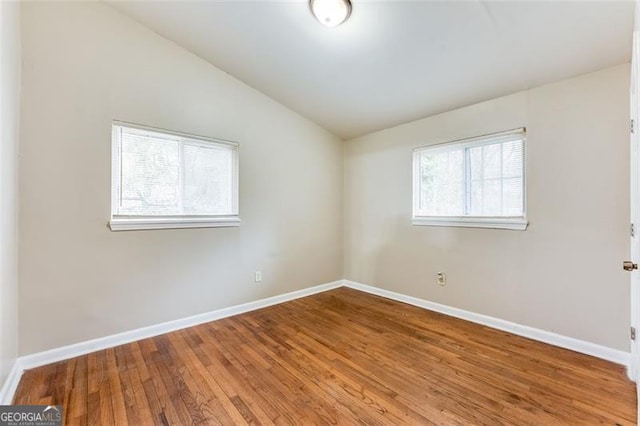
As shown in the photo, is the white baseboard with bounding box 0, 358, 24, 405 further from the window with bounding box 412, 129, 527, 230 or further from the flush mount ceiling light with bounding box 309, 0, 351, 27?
the window with bounding box 412, 129, 527, 230

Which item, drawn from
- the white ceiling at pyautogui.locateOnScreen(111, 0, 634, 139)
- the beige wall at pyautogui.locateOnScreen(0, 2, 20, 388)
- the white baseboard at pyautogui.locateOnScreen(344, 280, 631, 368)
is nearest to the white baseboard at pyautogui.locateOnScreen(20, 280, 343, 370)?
the beige wall at pyautogui.locateOnScreen(0, 2, 20, 388)

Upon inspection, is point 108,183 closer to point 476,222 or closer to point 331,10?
point 331,10

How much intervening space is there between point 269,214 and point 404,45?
222 centimetres

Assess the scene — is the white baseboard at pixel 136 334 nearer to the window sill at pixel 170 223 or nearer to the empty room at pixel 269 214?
the empty room at pixel 269 214

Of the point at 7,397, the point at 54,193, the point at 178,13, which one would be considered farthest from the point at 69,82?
the point at 7,397

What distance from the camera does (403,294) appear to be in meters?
3.52

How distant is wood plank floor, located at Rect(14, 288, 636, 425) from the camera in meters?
1.58

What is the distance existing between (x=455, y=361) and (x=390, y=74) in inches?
97.8

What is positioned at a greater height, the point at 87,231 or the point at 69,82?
the point at 69,82

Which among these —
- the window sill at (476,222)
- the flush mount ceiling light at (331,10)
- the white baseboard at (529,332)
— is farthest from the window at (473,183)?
the flush mount ceiling light at (331,10)

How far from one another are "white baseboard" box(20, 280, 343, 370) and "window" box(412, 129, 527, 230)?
2.07 m

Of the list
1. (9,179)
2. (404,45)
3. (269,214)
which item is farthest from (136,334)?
(404,45)

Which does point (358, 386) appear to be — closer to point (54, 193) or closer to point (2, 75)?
point (54, 193)

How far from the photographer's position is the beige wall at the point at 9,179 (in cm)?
163
